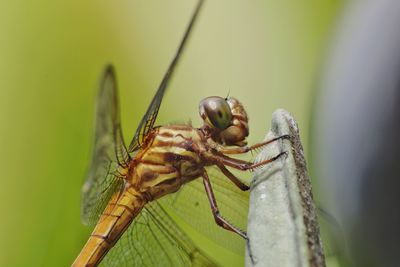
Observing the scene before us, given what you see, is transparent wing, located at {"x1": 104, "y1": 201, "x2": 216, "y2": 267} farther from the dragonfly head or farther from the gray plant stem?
the gray plant stem

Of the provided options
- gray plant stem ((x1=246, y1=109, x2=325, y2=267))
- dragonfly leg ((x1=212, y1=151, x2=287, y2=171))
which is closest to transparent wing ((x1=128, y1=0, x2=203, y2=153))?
dragonfly leg ((x1=212, y1=151, x2=287, y2=171))

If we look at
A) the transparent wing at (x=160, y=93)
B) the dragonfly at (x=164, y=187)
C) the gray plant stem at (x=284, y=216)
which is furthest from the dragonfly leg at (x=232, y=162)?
the gray plant stem at (x=284, y=216)

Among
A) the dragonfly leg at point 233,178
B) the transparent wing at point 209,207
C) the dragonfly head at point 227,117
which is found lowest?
the transparent wing at point 209,207

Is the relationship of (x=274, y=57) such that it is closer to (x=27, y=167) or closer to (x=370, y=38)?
(x=370, y=38)

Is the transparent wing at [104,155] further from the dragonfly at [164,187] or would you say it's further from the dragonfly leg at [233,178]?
the dragonfly leg at [233,178]


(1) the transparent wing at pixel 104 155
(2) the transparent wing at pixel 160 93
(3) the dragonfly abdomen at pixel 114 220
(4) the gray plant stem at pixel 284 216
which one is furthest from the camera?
(3) the dragonfly abdomen at pixel 114 220

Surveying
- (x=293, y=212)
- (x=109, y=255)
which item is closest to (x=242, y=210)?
(x=109, y=255)

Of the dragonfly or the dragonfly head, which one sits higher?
the dragonfly head
